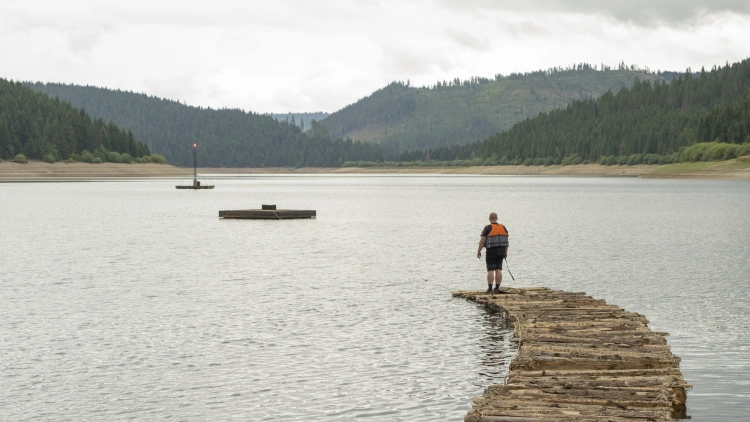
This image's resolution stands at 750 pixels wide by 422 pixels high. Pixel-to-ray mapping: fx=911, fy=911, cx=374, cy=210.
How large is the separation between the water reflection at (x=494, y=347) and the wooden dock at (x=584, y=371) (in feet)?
1.33

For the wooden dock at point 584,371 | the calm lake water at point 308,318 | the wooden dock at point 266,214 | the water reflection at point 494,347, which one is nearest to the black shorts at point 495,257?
the calm lake water at point 308,318

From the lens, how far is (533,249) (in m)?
49.8

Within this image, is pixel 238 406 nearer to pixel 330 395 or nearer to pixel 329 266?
pixel 330 395

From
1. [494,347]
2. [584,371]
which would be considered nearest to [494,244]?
[494,347]

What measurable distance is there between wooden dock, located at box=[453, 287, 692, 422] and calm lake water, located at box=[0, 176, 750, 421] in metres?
0.81

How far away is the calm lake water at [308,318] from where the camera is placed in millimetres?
17281

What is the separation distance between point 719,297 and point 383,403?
17.3 meters

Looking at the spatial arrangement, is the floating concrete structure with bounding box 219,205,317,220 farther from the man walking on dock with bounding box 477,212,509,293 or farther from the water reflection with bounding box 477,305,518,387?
the water reflection with bounding box 477,305,518,387

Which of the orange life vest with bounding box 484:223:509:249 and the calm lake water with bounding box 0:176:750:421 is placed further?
the orange life vest with bounding box 484:223:509:249

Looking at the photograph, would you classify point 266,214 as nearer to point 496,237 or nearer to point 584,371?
point 496,237

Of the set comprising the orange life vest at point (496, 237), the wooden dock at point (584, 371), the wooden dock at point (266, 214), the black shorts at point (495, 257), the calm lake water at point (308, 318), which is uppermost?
the orange life vest at point (496, 237)

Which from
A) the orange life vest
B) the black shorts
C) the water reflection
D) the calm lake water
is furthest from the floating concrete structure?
the water reflection

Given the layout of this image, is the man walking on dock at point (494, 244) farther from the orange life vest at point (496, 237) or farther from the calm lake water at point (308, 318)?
the calm lake water at point (308, 318)

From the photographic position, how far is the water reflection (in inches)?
746
